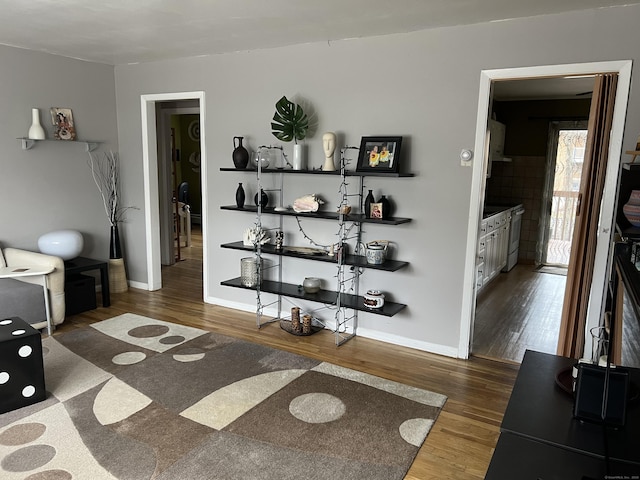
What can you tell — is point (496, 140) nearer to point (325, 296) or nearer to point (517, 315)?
point (517, 315)

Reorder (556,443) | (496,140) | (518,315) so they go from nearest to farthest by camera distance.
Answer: (556,443) < (518,315) < (496,140)

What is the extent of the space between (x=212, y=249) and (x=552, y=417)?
3894mm

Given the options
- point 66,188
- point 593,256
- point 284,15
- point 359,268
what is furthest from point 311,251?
point 66,188

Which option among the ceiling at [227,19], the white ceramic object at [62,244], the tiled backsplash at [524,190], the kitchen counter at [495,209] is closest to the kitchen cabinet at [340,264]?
the ceiling at [227,19]

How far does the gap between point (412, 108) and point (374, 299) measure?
4.87 feet

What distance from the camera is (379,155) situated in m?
3.61

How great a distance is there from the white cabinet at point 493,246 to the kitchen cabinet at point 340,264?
4.90ft

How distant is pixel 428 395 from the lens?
302 centimetres

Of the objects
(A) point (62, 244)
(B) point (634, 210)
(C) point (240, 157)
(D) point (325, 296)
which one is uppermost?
(C) point (240, 157)

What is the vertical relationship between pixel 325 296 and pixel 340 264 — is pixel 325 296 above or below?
below

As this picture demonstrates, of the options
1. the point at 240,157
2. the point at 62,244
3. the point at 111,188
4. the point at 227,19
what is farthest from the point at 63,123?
the point at 227,19

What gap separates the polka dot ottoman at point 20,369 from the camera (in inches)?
106

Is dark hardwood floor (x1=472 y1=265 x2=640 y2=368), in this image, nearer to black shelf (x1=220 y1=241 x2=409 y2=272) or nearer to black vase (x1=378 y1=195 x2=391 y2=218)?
black shelf (x1=220 y1=241 x2=409 y2=272)

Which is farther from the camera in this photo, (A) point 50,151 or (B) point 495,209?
(B) point 495,209
